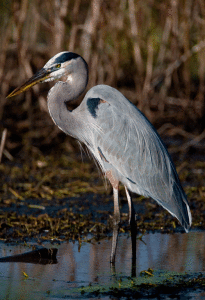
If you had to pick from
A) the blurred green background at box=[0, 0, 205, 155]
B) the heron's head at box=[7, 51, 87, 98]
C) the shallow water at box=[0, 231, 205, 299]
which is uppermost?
the blurred green background at box=[0, 0, 205, 155]

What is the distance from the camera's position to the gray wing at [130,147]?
4637 millimetres

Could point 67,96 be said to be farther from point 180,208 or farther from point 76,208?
point 76,208

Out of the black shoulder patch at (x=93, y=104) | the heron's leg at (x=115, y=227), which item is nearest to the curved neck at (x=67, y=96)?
the black shoulder patch at (x=93, y=104)

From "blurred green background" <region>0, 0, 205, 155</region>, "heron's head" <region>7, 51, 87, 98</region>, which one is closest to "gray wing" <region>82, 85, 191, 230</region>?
"heron's head" <region>7, 51, 87, 98</region>

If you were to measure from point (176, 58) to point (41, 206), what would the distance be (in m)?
3.87

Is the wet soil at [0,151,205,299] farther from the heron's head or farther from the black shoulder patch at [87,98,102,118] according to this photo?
the heron's head

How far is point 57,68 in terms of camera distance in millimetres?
4684

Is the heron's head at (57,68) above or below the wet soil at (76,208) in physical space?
above

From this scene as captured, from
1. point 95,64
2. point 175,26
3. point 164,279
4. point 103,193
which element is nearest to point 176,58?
point 175,26

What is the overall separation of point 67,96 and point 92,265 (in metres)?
1.56

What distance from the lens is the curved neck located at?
4.66 metres

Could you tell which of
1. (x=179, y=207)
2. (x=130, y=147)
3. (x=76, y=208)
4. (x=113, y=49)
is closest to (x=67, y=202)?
(x=76, y=208)

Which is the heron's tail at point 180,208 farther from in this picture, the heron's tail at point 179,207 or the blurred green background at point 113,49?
the blurred green background at point 113,49

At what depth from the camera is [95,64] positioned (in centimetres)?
813
